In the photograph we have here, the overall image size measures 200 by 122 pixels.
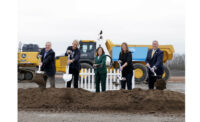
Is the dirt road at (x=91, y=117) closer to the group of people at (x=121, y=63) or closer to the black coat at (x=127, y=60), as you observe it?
the group of people at (x=121, y=63)

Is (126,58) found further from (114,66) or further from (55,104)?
(114,66)

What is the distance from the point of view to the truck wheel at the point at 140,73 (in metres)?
13.2

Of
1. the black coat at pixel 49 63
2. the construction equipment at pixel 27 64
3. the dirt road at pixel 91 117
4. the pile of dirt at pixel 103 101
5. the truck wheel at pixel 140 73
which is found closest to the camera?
the dirt road at pixel 91 117

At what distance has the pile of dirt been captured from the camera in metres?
5.82

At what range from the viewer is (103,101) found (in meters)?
6.07

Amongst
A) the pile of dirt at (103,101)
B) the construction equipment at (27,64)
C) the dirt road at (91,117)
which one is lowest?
the dirt road at (91,117)

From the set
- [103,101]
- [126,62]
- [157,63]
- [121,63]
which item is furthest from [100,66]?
[157,63]

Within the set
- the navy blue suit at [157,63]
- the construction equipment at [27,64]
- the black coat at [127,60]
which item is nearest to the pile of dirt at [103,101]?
the navy blue suit at [157,63]

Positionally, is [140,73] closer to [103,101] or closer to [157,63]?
[157,63]

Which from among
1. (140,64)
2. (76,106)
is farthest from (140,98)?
(140,64)

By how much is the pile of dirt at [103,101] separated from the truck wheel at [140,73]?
22.1 ft

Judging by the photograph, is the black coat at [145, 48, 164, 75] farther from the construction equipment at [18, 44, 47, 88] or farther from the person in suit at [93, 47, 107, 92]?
the construction equipment at [18, 44, 47, 88]

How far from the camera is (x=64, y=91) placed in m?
6.46

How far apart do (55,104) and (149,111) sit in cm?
228
